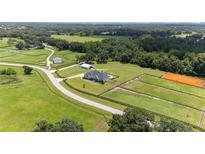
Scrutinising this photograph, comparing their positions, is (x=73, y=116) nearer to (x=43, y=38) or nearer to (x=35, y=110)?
(x=35, y=110)

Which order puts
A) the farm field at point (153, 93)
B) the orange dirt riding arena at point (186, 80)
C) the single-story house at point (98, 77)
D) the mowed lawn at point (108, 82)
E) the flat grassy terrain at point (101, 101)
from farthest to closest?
the orange dirt riding arena at point (186, 80) < the single-story house at point (98, 77) < the mowed lawn at point (108, 82) < the flat grassy terrain at point (101, 101) < the farm field at point (153, 93)

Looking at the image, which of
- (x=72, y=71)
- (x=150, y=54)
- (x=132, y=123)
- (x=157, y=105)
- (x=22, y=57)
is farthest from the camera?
(x=22, y=57)

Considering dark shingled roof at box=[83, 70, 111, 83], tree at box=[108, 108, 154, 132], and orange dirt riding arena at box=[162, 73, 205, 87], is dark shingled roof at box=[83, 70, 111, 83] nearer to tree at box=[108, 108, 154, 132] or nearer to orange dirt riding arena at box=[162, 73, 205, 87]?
orange dirt riding arena at box=[162, 73, 205, 87]

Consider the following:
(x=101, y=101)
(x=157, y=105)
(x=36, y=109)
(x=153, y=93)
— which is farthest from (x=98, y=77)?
(x=36, y=109)

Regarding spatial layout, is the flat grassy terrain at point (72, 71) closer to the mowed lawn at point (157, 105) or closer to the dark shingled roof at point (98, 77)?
the dark shingled roof at point (98, 77)

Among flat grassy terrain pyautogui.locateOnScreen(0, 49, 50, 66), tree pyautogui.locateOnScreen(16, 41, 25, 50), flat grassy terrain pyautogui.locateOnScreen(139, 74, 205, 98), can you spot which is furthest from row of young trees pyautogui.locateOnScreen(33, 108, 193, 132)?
tree pyautogui.locateOnScreen(16, 41, 25, 50)

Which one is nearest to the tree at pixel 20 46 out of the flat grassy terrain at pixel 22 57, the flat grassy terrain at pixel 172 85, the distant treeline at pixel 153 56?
the flat grassy terrain at pixel 22 57

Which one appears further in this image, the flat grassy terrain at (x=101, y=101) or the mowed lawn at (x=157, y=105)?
the flat grassy terrain at (x=101, y=101)

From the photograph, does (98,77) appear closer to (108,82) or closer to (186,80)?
(108,82)
